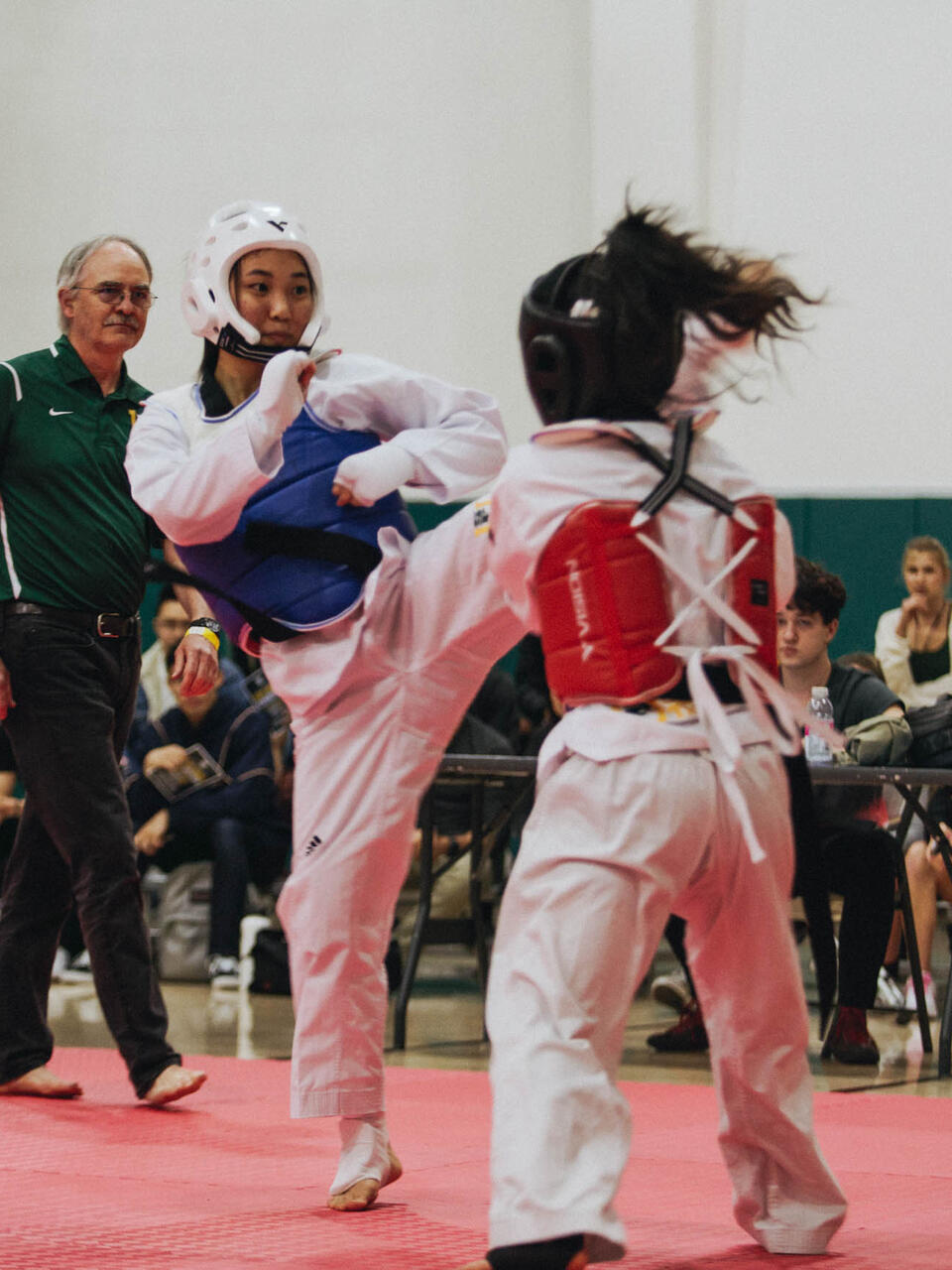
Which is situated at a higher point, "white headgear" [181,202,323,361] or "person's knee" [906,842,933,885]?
"white headgear" [181,202,323,361]

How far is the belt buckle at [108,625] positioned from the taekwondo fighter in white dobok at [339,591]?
103cm

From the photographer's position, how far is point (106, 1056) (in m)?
4.73

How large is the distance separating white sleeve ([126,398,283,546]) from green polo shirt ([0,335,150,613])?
1024 mm

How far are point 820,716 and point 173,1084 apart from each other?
2.31m

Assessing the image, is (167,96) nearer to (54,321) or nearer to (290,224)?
(54,321)

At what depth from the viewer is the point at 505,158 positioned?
857cm

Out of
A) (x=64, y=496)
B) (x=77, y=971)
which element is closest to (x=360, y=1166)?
(x=64, y=496)

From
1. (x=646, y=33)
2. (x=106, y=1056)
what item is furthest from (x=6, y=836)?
(x=646, y=33)

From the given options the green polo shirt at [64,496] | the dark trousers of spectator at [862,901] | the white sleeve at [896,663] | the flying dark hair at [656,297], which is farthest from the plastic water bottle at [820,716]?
the flying dark hair at [656,297]

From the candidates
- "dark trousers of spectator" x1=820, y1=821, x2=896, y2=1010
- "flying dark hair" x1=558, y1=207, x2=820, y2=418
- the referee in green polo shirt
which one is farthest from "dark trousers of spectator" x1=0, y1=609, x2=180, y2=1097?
"dark trousers of spectator" x1=820, y1=821, x2=896, y2=1010

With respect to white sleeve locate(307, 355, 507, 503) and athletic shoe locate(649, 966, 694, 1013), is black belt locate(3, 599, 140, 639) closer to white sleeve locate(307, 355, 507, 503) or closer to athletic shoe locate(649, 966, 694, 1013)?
white sleeve locate(307, 355, 507, 503)

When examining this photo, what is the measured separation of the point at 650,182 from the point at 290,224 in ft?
18.6

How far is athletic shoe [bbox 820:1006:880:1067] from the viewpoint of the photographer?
4734 mm

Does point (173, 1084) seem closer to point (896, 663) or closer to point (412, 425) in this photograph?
point (412, 425)
